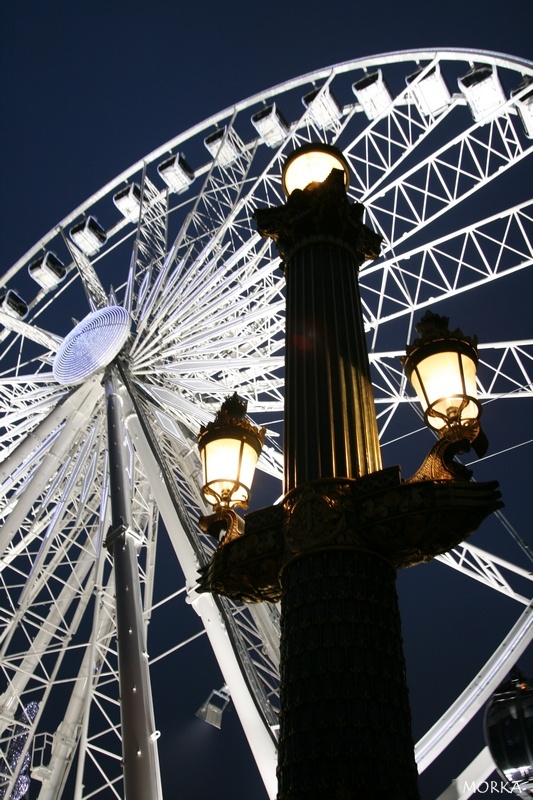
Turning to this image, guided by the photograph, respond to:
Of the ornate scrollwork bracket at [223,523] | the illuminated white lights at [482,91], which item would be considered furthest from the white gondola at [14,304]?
the ornate scrollwork bracket at [223,523]

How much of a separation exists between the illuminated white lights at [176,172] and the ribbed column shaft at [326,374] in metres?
16.8

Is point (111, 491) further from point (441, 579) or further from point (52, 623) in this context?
point (441, 579)

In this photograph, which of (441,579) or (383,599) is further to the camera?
(441,579)

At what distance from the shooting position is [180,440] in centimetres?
1592

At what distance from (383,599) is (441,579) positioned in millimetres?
A: 48454

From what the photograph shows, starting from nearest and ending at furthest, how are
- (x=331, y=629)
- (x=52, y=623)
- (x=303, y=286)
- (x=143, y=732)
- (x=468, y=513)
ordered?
(x=331, y=629) < (x=468, y=513) < (x=303, y=286) < (x=143, y=732) < (x=52, y=623)

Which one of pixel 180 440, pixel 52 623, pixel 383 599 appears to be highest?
pixel 180 440

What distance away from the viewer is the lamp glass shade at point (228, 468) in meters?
4.73

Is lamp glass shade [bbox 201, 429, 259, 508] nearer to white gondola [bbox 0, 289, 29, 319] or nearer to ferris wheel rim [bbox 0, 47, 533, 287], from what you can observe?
ferris wheel rim [bbox 0, 47, 533, 287]

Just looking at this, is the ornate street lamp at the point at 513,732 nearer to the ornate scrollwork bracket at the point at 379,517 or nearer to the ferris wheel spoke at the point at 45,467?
the ornate scrollwork bracket at the point at 379,517

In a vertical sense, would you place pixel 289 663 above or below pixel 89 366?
below

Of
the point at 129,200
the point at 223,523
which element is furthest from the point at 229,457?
the point at 129,200

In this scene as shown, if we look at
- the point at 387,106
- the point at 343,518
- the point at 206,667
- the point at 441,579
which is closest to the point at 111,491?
the point at 343,518

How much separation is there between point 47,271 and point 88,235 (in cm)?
154
